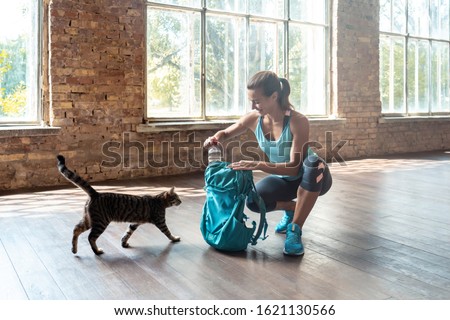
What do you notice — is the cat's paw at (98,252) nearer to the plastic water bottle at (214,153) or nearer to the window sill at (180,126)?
the plastic water bottle at (214,153)

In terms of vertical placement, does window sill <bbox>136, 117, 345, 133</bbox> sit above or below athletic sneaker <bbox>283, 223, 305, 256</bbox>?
above

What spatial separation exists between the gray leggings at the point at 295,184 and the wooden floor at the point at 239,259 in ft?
0.92

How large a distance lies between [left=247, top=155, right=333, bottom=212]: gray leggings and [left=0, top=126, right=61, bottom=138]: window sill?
302 cm

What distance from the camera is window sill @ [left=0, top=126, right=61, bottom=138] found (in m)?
4.89

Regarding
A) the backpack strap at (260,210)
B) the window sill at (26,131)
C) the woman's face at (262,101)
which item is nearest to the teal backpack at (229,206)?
the backpack strap at (260,210)

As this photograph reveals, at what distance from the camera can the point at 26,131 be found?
498 cm

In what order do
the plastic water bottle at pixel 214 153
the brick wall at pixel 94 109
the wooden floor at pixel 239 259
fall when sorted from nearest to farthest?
the wooden floor at pixel 239 259 → the plastic water bottle at pixel 214 153 → the brick wall at pixel 94 109

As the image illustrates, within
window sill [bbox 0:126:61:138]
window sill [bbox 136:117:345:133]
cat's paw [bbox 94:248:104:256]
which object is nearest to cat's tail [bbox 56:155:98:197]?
cat's paw [bbox 94:248:104:256]

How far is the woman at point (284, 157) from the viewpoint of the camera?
275cm

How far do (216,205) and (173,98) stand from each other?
363cm

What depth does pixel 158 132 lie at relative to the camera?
5895 mm

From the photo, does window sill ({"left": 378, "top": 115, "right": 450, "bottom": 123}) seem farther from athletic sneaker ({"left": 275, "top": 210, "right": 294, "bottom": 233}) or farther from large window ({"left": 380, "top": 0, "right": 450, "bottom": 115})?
athletic sneaker ({"left": 275, "top": 210, "right": 294, "bottom": 233})

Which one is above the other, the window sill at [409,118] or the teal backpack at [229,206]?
the window sill at [409,118]
